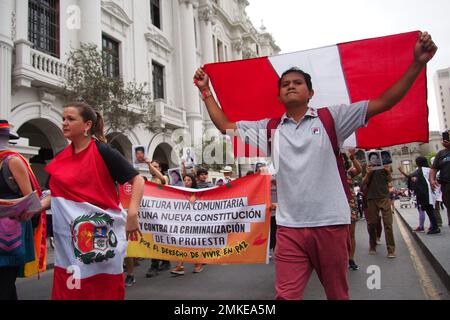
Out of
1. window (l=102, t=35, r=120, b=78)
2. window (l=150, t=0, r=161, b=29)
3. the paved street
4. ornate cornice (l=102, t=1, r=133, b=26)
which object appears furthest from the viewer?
window (l=150, t=0, r=161, b=29)

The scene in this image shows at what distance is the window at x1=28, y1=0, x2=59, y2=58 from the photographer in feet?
47.7

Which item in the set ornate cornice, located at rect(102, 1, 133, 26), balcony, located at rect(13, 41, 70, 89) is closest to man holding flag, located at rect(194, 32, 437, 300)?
balcony, located at rect(13, 41, 70, 89)

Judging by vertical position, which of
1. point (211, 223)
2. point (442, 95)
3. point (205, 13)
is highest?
point (442, 95)

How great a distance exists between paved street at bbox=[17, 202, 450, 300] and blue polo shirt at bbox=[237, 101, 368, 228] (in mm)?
2682

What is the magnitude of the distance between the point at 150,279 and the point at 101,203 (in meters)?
4.08

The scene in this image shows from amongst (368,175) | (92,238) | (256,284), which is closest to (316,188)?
(92,238)

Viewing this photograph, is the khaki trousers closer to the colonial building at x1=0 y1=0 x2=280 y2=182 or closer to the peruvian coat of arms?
the peruvian coat of arms

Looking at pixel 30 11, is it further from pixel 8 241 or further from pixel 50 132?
pixel 8 241

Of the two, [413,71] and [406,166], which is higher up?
[406,166]

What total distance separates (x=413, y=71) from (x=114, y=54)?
19.0m

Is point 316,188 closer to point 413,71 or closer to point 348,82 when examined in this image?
point 413,71

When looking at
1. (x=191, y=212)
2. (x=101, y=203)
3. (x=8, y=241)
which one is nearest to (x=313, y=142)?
(x=101, y=203)

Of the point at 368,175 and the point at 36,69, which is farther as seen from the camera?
the point at 36,69

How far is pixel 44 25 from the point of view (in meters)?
15.1
